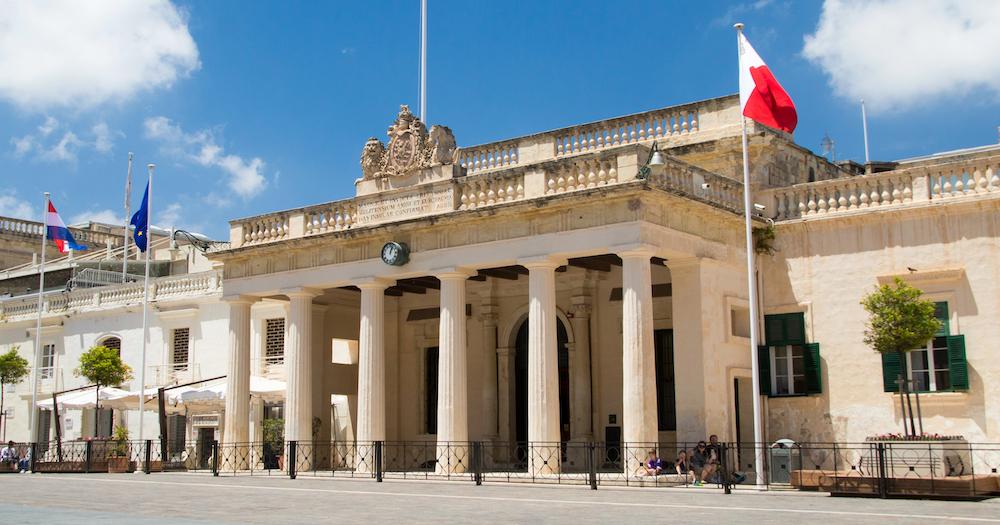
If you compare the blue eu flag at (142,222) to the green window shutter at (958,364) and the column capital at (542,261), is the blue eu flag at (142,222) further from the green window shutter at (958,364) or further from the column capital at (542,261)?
the green window shutter at (958,364)

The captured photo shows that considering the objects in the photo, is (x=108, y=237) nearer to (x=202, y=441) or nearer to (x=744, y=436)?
(x=202, y=441)

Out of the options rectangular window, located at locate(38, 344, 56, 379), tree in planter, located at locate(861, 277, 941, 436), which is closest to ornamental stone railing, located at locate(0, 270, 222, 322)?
rectangular window, located at locate(38, 344, 56, 379)

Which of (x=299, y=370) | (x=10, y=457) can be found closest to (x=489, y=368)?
(x=299, y=370)

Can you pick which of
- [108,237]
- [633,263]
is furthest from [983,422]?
[108,237]

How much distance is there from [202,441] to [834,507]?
79.6 ft

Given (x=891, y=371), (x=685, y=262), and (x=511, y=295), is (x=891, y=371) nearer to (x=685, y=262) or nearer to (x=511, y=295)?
(x=685, y=262)

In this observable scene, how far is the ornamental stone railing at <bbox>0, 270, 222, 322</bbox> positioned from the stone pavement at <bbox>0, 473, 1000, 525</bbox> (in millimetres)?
13648

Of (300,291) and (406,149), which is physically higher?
(406,149)

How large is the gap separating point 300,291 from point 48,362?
17.3 meters

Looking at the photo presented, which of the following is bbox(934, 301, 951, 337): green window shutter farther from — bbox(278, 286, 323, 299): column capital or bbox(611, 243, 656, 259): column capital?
bbox(278, 286, 323, 299): column capital

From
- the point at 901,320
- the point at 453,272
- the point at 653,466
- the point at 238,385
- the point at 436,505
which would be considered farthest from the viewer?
the point at 238,385

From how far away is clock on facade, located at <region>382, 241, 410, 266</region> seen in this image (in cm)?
2330

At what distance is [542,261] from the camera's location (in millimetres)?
21266

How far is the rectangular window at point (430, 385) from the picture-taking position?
2869 centimetres
